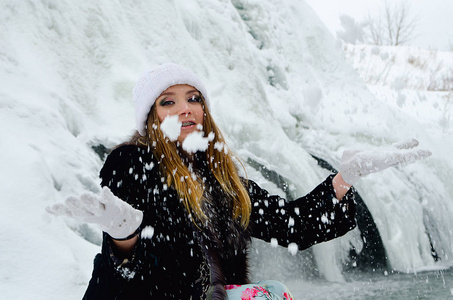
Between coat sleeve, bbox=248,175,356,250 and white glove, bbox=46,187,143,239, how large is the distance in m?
0.60

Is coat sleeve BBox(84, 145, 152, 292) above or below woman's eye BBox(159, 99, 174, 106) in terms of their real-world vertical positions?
below

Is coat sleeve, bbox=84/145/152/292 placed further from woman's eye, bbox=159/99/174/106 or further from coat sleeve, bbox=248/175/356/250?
coat sleeve, bbox=248/175/356/250

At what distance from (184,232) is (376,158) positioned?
0.66m

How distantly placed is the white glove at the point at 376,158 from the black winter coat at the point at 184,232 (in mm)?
101

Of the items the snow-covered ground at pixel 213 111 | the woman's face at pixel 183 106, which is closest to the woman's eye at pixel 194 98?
the woman's face at pixel 183 106

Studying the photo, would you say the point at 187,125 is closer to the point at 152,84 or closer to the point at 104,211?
the point at 152,84

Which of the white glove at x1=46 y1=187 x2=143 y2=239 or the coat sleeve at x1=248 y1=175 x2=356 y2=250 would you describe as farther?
the coat sleeve at x1=248 y1=175 x2=356 y2=250

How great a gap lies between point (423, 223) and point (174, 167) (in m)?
4.03

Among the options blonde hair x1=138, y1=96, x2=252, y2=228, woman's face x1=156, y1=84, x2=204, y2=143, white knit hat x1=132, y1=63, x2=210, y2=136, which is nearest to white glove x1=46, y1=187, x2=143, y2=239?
blonde hair x1=138, y1=96, x2=252, y2=228

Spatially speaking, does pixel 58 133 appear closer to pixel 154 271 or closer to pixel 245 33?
pixel 154 271

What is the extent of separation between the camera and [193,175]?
1420 mm

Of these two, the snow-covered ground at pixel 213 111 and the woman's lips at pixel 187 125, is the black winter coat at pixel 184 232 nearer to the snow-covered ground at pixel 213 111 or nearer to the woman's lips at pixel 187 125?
the woman's lips at pixel 187 125

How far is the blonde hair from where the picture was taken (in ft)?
4.24

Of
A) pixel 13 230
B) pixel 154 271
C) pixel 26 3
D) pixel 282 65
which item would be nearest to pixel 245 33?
pixel 282 65
